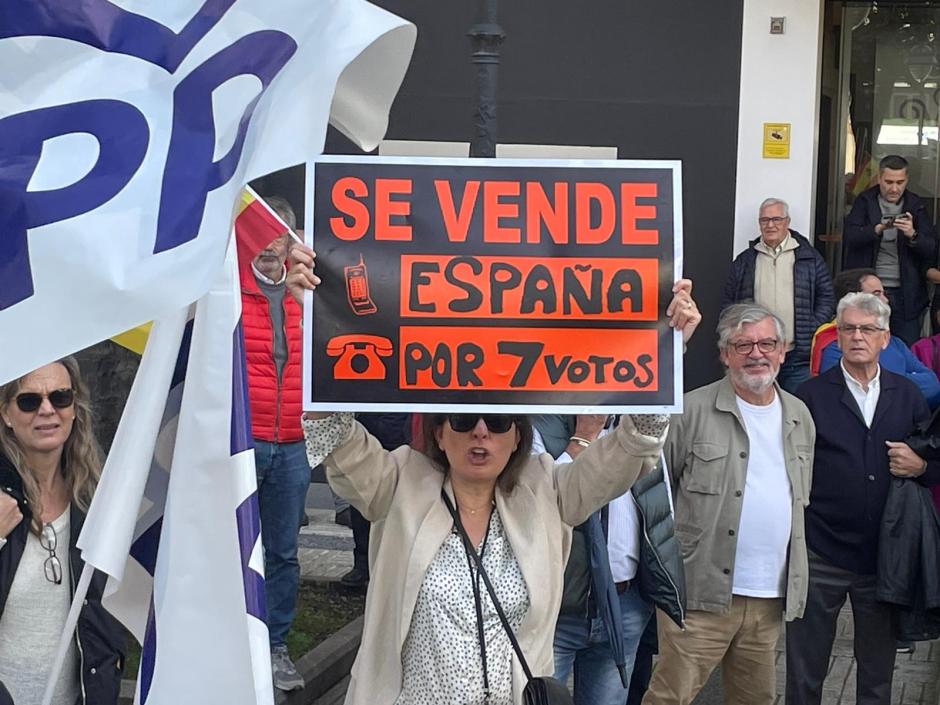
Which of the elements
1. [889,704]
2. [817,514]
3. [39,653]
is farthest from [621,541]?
[39,653]

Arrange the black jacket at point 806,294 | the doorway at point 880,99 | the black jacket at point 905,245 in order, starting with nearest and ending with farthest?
the black jacket at point 806,294 < the black jacket at point 905,245 < the doorway at point 880,99

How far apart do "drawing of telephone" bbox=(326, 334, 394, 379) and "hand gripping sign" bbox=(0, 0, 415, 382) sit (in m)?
0.92

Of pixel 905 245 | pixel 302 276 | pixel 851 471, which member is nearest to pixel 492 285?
pixel 302 276

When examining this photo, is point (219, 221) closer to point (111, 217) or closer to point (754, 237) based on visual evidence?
point (111, 217)

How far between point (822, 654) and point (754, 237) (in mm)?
6109

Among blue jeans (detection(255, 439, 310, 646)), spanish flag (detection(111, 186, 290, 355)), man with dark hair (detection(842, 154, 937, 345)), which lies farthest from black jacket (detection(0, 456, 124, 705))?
man with dark hair (detection(842, 154, 937, 345))

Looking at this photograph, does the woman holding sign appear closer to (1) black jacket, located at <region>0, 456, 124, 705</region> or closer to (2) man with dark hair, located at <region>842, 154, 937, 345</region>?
(1) black jacket, located at <region>0, 456, 124, 705</region>

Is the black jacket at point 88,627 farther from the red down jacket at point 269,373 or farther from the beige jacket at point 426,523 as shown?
the red down jacket at point 269,373

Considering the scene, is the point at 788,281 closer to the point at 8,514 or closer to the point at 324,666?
the point at 324,666

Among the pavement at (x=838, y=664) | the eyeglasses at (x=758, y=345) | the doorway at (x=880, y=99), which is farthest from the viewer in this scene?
the doorway at (x=880, y=99)

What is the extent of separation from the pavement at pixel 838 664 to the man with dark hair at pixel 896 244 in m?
3.38

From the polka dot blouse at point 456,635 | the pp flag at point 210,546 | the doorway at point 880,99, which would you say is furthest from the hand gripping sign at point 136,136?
the doorway at point 880,99

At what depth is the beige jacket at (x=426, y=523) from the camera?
4309 millimetres

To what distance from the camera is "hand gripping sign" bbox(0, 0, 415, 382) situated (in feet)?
10.6
